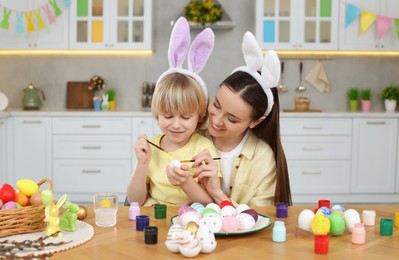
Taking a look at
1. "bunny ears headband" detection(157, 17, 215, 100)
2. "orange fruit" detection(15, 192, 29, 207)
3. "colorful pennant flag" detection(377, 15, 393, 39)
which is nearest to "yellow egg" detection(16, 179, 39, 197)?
"orange fruit" detection(15, 192, 29, 207)

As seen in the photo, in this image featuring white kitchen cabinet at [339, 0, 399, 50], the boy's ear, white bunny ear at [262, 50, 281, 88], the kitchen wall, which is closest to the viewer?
white bunny ear at [262, 50, 281, 88]

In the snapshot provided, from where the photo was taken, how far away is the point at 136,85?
5.60 metres

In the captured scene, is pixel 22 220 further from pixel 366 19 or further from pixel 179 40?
pixel 366 19

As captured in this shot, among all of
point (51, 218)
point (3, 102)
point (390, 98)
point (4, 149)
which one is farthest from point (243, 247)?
point (390, 98)

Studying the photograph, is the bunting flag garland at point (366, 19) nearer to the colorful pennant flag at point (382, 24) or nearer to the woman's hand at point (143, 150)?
the colorful pennant flag at point (382, 24)

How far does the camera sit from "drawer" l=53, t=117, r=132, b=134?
Result: 506 centimetres

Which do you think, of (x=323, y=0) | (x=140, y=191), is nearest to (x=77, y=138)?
(x=323, y=0)

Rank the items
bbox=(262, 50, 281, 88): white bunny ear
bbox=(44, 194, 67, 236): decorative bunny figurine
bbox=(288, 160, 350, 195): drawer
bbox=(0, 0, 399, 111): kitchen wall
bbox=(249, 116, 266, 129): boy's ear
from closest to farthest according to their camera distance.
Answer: bbox=(44, 194, 67, 236): decorative bunny figurine, bbox=(262, 50, 281, 88): white bunny ear, bbox=(249, 116, 266, 129): boy's ear, bbox=(288, 160, 350, 195): drawer, bbox=(0, 0, 399, 111): kitchen wall

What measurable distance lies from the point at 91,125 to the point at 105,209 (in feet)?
11.2

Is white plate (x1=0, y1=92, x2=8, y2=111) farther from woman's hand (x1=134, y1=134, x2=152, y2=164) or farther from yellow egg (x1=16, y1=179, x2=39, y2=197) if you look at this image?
yellow egg (x1=16, y1=179, x2=39, y2=197)

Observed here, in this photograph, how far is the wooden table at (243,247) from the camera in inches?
55.7

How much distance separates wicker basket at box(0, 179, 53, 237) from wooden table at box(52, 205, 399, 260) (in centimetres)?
15

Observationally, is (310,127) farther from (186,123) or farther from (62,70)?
(186,123)

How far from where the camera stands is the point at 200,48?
2148 millimetres
